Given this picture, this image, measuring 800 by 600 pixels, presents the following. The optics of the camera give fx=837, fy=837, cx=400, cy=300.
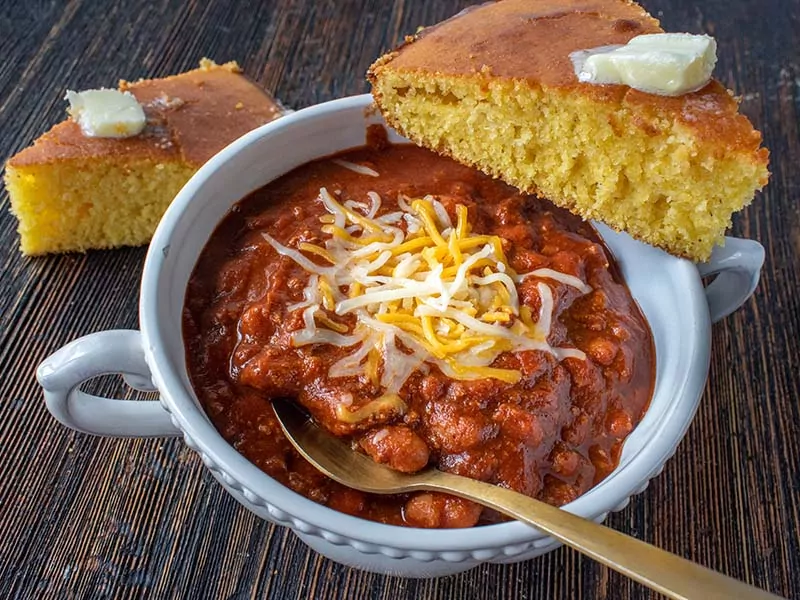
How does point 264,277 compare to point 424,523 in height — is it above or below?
above

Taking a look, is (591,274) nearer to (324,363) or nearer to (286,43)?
(324,363)

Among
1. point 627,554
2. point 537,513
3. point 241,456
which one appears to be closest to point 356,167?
point 241,456

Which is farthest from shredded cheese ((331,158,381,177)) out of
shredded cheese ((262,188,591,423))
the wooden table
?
the wooden table

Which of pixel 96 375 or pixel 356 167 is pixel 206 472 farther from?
pixel 356 167

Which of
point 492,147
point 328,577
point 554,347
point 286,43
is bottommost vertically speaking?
point 328,577

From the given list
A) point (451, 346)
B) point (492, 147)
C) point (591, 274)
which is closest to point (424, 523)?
point (451, 346)

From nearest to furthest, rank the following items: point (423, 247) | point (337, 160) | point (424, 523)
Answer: point (424, 523), point (423, 247), point (337, 160)

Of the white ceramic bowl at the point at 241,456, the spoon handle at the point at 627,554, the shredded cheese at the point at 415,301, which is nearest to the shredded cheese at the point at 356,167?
the white ceramic bowl at the point at 241,456
